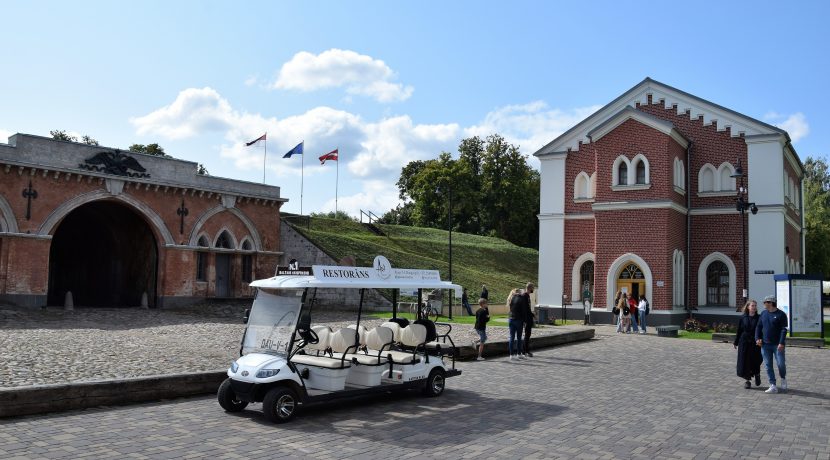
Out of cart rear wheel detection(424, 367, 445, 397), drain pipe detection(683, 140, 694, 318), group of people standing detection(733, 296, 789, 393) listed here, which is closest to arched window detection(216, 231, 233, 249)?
drain pipe detection(683, 140, 694, 318)

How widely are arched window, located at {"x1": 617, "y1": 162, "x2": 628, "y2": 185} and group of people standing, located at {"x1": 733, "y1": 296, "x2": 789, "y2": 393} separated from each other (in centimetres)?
1732

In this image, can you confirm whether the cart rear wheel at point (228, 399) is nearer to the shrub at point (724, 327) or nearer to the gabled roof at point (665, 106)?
the shrub at point (724, 327)

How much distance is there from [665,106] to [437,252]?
2299 centimetres

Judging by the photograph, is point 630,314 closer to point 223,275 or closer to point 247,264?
point 247,264

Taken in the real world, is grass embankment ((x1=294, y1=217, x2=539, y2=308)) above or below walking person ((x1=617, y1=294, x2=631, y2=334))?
above

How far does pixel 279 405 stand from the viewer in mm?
8883

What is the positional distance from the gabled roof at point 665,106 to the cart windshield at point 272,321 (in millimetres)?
23362

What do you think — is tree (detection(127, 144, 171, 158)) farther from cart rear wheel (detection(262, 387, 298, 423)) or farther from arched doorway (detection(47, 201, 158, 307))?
cart rear wheel (detection(262, 387, 298, 423))

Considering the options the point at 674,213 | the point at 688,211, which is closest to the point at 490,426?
the point at 674,213

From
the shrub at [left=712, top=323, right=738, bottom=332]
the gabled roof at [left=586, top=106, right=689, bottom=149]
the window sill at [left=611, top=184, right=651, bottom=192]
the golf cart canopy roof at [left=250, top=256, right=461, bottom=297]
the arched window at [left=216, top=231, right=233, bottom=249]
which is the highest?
the gabled roof at [left=586, top=106, right=689, bottom=149]

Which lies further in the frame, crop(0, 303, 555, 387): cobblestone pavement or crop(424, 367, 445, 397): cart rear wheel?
crop(0, 303, 555, 387): cobblestone pavement

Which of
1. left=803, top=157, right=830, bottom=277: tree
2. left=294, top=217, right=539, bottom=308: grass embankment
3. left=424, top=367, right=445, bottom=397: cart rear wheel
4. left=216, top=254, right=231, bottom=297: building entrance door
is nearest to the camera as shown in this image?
left=424, top=367, right=445, bottom=397: cart rear wheel

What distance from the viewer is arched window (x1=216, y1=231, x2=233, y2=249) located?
3359cm

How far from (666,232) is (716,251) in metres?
3.45
